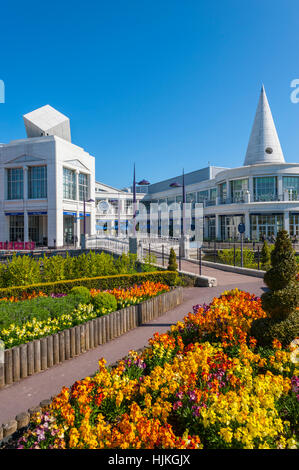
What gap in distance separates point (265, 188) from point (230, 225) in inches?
277

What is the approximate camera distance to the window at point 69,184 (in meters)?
40.4

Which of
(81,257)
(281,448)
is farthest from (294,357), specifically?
(81,257)

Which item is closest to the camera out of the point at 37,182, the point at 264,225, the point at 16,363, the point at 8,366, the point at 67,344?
the point at 8,366

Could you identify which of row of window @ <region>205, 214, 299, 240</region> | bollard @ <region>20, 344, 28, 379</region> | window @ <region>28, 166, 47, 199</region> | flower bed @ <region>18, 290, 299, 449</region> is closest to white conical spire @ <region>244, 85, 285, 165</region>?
row of window @ <region>205, 214, 299, 240</region>

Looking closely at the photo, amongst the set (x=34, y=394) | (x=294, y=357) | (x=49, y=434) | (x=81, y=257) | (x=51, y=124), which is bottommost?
(x=34, y=394)

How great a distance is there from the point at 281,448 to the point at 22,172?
142 feet

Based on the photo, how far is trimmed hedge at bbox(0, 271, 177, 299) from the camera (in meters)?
10.0

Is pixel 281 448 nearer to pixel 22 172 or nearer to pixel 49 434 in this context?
pixel 49 434

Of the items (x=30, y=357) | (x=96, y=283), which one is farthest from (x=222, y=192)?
(x=30, y=357)

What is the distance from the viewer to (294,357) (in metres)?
4.72

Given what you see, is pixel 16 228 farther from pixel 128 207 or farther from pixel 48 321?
pixel 48 321

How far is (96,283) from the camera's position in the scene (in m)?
12.0

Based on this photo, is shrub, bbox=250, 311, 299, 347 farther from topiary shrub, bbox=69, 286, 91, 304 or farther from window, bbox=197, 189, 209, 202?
window, bbox=197, 189, 209, 202

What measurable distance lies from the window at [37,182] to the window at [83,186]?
630cm
